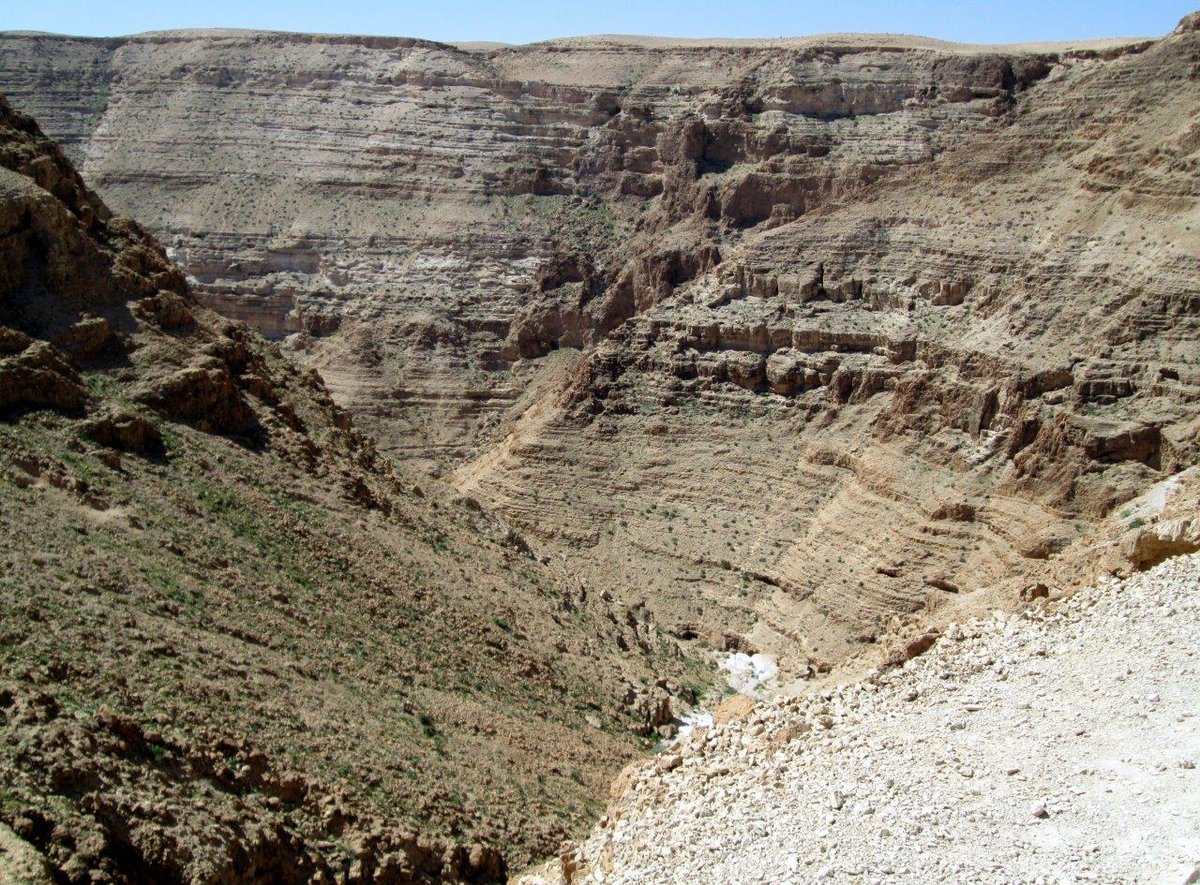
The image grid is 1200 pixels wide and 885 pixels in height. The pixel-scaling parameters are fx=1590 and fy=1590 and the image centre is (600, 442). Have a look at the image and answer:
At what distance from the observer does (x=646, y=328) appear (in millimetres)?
69500

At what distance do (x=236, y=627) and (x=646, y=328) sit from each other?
4083 centimetres

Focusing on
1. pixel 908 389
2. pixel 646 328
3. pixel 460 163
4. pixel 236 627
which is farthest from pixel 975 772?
pixel 460 163

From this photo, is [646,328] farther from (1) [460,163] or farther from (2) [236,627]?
(2) [236,627]

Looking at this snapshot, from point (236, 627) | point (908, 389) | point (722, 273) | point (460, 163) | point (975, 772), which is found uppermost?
point (975, 772)

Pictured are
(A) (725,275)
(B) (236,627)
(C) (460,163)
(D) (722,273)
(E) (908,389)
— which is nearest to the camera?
(B) (236,627)

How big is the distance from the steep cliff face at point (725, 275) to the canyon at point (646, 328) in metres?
0.18

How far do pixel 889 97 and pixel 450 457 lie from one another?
26.5 meters

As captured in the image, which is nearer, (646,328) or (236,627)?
(236,627)

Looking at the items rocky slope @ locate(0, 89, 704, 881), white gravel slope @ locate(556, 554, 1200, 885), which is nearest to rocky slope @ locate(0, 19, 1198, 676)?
rocky slope @ locate(0, 89, 704, 881)

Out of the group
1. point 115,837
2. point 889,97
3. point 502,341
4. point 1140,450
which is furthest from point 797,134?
point 115,837

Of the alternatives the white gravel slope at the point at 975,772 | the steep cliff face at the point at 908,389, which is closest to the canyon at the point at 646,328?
the steep cliff face at the point at 908,389

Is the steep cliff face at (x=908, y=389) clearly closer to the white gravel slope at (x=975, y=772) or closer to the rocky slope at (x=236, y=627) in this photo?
the rocky slope at (x=236, y=627)

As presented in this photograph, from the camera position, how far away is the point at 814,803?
21.6 meters

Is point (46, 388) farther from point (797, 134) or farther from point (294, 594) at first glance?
point (797, 134)
